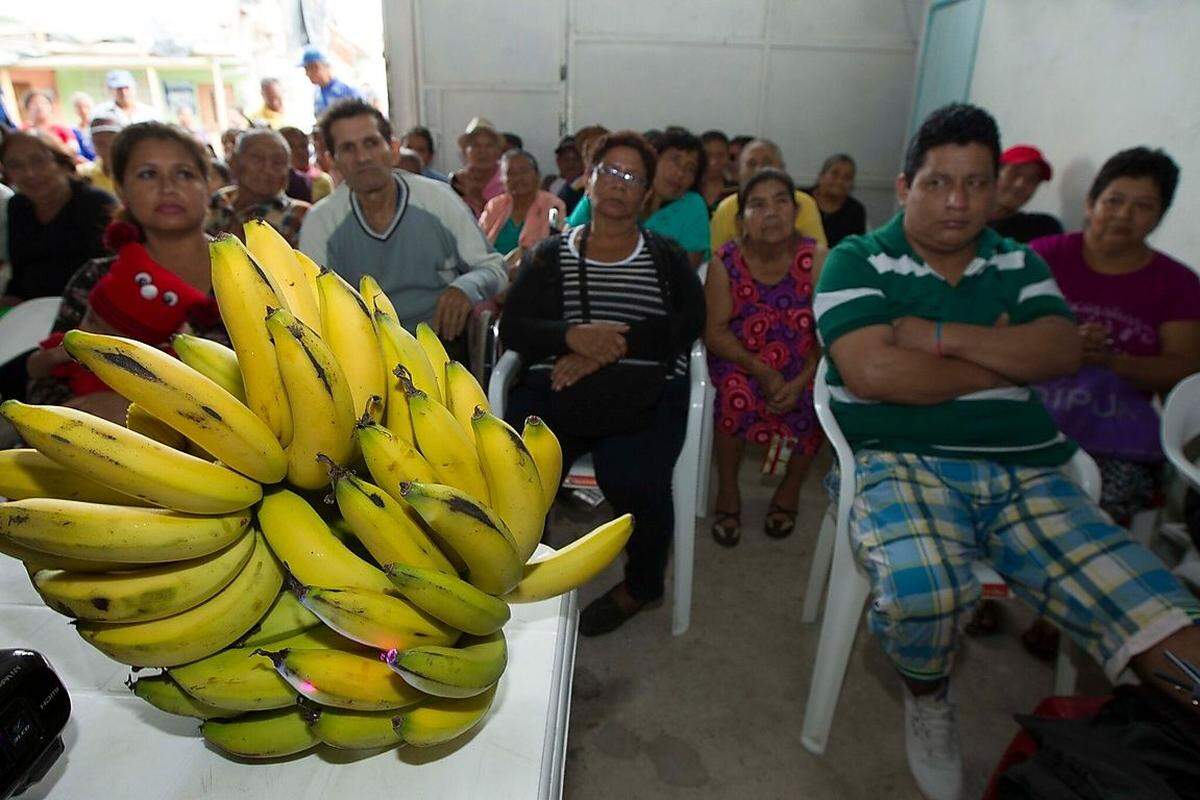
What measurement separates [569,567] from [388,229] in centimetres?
207

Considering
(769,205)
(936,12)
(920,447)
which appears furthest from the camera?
(936,12)

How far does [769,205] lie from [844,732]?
180 cm

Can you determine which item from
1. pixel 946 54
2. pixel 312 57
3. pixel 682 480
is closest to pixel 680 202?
pixel 682 480

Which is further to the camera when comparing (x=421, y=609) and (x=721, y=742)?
(x=721, y=742)

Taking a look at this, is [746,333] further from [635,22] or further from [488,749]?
[635,22]

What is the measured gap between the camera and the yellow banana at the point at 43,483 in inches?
25.4

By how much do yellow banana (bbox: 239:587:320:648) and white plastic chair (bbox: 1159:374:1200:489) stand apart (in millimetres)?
1828

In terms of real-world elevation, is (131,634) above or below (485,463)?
below

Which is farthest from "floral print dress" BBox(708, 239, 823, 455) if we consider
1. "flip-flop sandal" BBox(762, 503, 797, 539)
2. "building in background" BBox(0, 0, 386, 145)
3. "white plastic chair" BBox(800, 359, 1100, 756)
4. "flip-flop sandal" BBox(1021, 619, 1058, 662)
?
"building in background" BBox(0, 0, 386, 145)

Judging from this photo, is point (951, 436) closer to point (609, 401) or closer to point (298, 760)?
point (609, 401)

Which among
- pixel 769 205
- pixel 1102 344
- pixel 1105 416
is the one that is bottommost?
pixel 1105 416

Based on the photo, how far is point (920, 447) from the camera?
168 centimetres

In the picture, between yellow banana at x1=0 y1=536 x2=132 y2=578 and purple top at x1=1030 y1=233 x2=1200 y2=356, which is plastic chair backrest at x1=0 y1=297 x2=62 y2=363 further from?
purple top at x1=1030 y1=233 x2=1200 y2=356

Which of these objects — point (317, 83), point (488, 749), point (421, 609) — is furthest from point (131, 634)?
point (317, 83)
